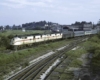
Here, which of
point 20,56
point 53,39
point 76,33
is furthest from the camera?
point 76,33

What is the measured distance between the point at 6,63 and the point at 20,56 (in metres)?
3.88

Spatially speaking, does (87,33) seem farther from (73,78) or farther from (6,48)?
(73,78)

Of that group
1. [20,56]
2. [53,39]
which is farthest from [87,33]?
[20,56]

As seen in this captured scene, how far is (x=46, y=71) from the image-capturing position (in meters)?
16.8

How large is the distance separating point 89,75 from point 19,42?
17.2 metres

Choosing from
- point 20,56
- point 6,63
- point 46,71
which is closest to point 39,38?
point 20,56

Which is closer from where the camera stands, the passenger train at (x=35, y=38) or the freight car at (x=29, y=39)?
the freight car at (x=29, y=39)

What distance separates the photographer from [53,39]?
163 ft

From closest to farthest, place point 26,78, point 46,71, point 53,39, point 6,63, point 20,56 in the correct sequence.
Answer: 1. point 26,78
2. point 46,71
3. point 6,63
4. point 20,56
5. point 53,39

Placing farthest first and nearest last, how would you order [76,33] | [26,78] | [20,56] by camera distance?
[76,33], [20,56], [26,78]

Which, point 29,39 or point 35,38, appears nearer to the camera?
point 29,39

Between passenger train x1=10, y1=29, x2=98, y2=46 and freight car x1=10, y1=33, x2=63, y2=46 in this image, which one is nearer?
freight car x1=10, y1=33, x2=63, y2=46

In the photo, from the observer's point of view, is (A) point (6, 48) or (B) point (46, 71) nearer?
(B) point (46, 71)

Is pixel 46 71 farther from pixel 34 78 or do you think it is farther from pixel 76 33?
pixel 76 33
